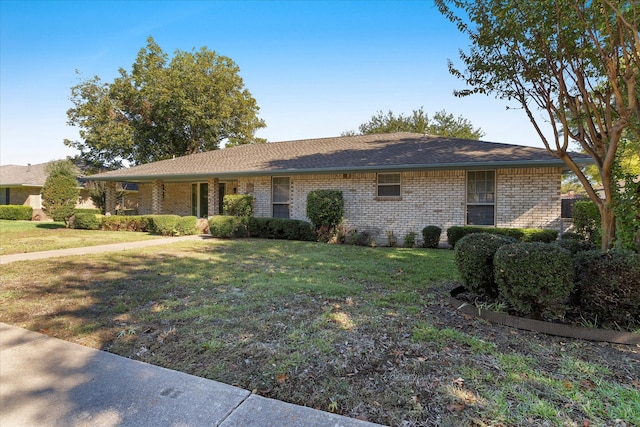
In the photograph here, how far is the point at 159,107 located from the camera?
25.5 m

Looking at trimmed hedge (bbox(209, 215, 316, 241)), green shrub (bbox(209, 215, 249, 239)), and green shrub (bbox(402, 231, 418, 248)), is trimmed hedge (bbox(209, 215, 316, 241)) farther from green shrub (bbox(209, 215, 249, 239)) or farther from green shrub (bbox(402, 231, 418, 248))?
green shrub (bbox(402, 231, 418, 248))

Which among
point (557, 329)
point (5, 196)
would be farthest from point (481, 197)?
point (5, 196)

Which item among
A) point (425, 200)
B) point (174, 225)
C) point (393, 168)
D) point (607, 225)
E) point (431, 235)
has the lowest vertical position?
point (431, 235)

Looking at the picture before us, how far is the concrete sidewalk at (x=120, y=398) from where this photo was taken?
6.88ft

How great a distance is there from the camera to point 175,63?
1025 inches

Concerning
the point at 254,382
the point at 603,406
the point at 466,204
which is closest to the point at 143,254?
the point at 254,382

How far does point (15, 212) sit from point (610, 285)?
3323 cm

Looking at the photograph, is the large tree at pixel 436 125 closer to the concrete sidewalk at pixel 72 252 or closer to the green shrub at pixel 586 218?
the green shrub at pixel 586 218

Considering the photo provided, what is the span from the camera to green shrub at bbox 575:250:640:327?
10.8 ft

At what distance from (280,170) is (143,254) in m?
6.09

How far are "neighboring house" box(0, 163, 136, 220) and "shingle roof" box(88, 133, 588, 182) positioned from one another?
13.1 m

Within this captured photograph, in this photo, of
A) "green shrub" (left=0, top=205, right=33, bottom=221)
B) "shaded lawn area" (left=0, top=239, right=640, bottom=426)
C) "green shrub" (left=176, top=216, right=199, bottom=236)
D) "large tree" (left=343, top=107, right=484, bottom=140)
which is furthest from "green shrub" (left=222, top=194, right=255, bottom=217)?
"large tree" (left=343, top=107, right=484, bottom=140)

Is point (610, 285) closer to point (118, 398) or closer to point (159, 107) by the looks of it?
point (118, 398)

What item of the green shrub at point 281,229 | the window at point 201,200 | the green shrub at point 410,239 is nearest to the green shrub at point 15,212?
the window at point 201,200
